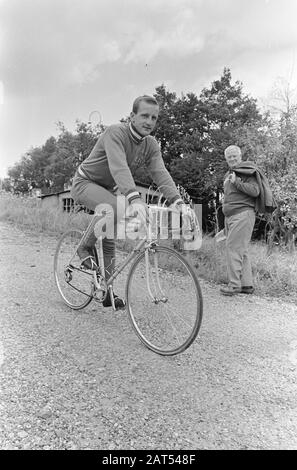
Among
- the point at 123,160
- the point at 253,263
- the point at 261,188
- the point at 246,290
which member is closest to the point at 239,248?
the point at 246,290

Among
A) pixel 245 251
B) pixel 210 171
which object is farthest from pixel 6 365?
pixel 210 171

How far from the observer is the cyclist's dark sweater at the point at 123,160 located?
2316 millimetres

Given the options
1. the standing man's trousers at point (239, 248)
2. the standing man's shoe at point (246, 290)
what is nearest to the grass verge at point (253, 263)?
the standing man's shoe at point (246, 290)

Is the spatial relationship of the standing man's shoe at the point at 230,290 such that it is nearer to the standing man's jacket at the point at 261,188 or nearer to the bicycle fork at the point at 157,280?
the standing man's jacket at the point at 261,188

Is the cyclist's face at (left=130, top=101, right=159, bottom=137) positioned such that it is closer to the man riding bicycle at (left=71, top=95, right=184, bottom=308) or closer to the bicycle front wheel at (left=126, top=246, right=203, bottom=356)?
the man riding bicycle at (left=71, top=95, right=184, bottom=308)

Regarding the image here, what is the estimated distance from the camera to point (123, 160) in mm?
2352

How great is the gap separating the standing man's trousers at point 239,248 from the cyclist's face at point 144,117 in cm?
216

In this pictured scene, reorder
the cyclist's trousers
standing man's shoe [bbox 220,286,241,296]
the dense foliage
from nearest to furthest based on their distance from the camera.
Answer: the cyclist's trousers → standing man's shoe [bbox 220,286,241,296] → the dense foliage

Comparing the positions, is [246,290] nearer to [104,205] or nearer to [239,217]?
Answer: [239,217]

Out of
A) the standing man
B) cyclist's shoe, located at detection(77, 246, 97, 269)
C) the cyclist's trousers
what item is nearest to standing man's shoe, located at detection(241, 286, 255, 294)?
the standing man

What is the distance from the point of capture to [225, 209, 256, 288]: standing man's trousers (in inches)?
163

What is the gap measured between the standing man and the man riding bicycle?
1737mm

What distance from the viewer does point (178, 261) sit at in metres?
2.18
